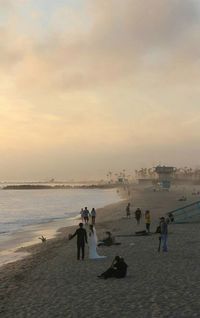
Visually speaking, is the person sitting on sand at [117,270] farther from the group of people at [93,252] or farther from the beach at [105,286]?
the beach at [105,286]

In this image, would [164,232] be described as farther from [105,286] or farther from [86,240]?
[105,286]

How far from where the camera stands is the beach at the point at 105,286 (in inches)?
430

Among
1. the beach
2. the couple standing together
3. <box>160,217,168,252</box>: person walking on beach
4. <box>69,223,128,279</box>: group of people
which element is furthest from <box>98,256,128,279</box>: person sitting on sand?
<box>160,217,168,252</box>: person walking on beach

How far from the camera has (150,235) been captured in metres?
27.2

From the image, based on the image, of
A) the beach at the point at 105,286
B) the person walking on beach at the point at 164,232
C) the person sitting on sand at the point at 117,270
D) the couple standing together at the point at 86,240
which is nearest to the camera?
the beach at the point at 105,286

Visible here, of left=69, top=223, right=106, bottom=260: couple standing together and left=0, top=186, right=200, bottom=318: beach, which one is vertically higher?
left=69, top=223, right=106, bottom=260: couple standing together

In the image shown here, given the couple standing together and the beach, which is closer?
the beach

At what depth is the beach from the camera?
430 inches

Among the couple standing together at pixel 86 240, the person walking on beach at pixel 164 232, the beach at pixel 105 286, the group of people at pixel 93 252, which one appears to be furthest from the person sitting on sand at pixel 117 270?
the person walking on beach at pixel 164 232

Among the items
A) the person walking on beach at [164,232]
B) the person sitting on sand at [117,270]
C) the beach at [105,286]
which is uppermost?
the person walking on beach at [164,232]

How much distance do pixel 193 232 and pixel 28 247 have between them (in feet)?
32.5

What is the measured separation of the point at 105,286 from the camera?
44.5ft

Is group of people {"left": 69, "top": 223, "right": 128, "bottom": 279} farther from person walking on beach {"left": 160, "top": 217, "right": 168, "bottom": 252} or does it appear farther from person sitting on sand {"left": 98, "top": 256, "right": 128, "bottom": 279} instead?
person walking on beach {"left": 160, "top": 217, "right": 168, "bottom": 252}

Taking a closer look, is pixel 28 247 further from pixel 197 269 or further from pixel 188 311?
pixel 188 311
